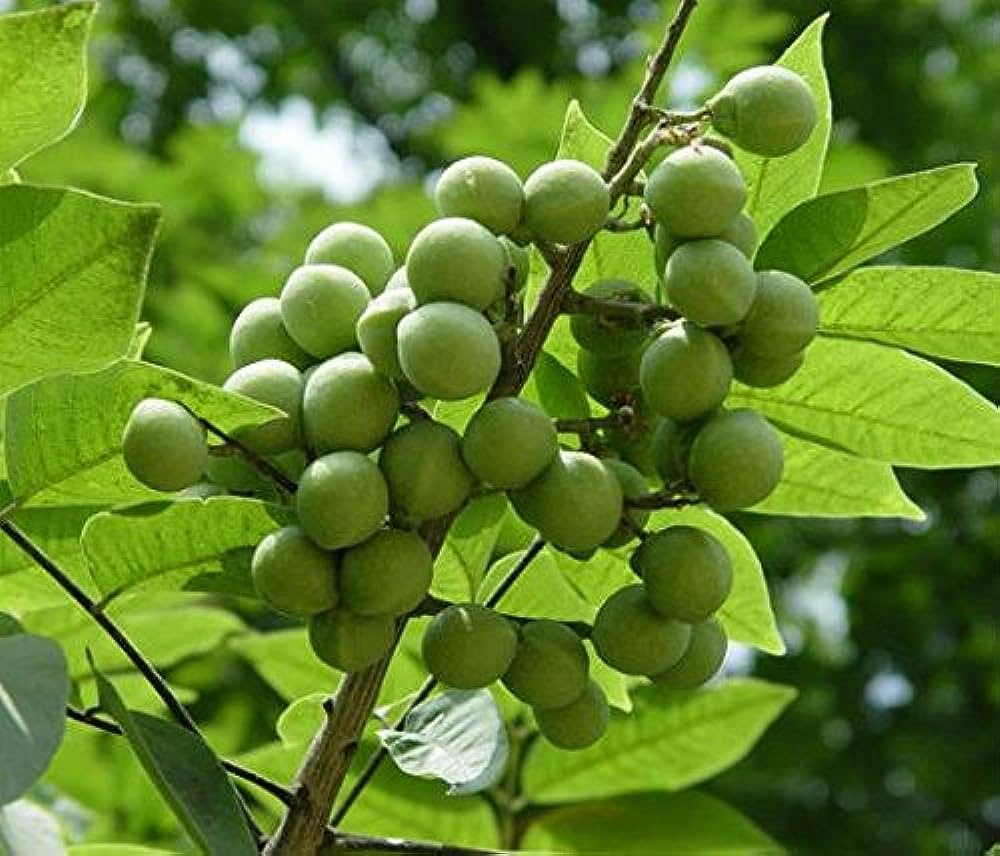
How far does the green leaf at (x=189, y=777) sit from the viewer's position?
0.89 meters

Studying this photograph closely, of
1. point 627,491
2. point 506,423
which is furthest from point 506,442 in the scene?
point 627,491

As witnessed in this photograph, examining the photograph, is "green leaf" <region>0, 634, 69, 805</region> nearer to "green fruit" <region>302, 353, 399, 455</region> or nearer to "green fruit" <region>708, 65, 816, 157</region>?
"green fruit" <region>302, 353, 399, 455</region>

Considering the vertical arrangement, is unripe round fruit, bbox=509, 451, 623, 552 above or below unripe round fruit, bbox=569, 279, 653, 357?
below

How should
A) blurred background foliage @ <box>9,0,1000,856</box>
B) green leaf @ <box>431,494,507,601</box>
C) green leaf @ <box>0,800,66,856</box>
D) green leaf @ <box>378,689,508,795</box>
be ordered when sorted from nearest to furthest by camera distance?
green leaf @ <box>0,800,66,856</box>
green leaf @ <box>378,689,508,795</box>
green leaf @ <box>431,494,507,601</box>
blurred background foliage @ <box>9,0,1000,856</box>

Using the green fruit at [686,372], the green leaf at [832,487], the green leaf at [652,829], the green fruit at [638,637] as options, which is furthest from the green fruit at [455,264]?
the green leaf at [652,829]

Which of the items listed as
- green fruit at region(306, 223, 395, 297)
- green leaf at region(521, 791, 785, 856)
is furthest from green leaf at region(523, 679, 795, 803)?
green fruit at region(306, 223, 395, 297)

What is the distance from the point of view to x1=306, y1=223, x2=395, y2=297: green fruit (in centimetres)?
112

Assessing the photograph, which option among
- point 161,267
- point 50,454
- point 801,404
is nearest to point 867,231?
point 801,404

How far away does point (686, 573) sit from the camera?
3.37ft

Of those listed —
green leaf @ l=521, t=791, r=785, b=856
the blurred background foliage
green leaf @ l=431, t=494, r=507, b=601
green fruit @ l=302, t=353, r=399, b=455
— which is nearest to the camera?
green fruit @ l=302, t=353, r=399, b=455

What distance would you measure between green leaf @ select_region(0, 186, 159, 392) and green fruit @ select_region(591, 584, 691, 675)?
0.33 metres

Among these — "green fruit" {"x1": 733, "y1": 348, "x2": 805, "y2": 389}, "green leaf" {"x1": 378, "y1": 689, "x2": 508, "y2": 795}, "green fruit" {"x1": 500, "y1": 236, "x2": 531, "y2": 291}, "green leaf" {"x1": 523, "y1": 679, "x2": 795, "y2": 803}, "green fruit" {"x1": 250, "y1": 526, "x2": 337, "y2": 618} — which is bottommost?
"green leaf" {"x1": 523, "y1": 679, "x2": 795, "y2": 803}

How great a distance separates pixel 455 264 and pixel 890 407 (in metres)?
0.35

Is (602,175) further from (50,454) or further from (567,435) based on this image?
(50,454)
